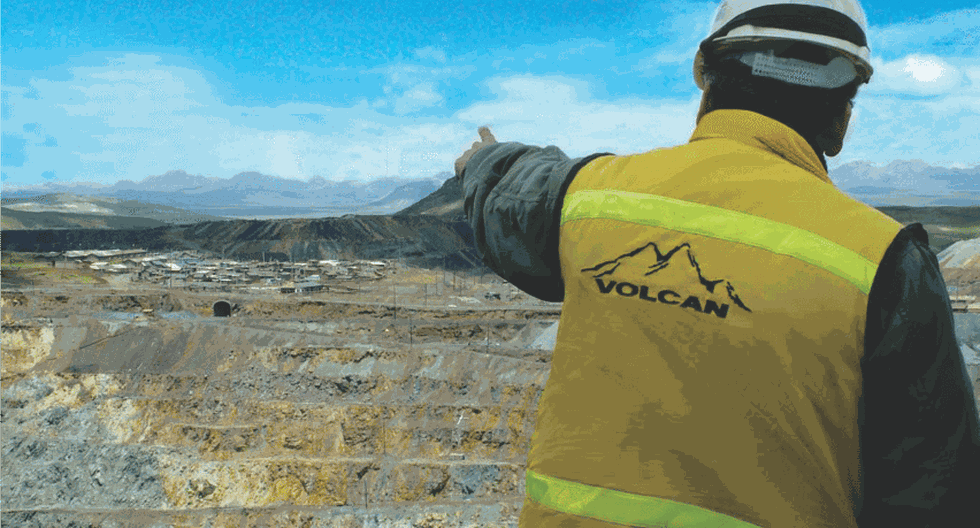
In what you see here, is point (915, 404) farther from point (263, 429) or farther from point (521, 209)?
point (263, 429)

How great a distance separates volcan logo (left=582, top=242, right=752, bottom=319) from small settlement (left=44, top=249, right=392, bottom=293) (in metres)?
45.6

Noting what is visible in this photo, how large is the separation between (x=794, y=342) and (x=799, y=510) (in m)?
0.29

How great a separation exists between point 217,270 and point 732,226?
61439 millimetres

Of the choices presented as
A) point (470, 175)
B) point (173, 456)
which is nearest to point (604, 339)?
point (470, 175)

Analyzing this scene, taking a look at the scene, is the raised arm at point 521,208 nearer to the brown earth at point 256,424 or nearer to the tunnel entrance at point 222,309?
the brown earth at point 256,424

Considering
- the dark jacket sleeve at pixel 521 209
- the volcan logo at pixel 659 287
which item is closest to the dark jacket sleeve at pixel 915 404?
the volcan logo at pixel 659 287

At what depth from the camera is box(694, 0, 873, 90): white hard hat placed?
1.30 m

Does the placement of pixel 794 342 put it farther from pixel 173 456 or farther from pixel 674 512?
pixel 173 456

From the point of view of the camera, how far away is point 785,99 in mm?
1306

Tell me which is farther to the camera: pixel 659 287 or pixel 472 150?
pixel 472 150

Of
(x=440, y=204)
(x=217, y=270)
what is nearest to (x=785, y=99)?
(x=217, y=270)

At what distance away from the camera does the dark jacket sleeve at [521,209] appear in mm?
1356

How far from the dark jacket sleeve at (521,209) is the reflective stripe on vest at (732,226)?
127 millimetres

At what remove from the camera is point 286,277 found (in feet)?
176
